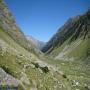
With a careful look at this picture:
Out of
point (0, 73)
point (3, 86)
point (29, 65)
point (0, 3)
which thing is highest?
point (0, 3)

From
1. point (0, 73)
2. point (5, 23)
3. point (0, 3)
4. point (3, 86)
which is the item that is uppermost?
point (0, 3)

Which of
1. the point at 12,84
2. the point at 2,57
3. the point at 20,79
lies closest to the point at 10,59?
the point at 2,57

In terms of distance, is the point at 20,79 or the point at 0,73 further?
the point at 20,79

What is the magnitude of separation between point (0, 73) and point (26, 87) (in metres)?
3.72

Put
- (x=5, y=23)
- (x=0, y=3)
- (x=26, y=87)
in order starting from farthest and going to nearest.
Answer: (x=0, y=3)
(x=5, y=23)
(x=26, y=87)

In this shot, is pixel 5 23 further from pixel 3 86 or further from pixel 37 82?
pixel 3 86

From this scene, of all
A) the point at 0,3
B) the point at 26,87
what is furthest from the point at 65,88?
the point at 0,3

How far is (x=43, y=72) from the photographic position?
35.2 meters

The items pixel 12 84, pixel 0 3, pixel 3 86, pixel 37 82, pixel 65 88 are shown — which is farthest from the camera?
pixel 0 3

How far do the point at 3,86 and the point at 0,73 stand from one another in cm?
297

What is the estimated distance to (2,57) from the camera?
31078mm

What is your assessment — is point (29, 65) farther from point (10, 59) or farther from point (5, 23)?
point (5, 23)

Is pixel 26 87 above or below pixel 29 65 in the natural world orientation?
below

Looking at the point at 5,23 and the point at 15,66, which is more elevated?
the point at 5,23
